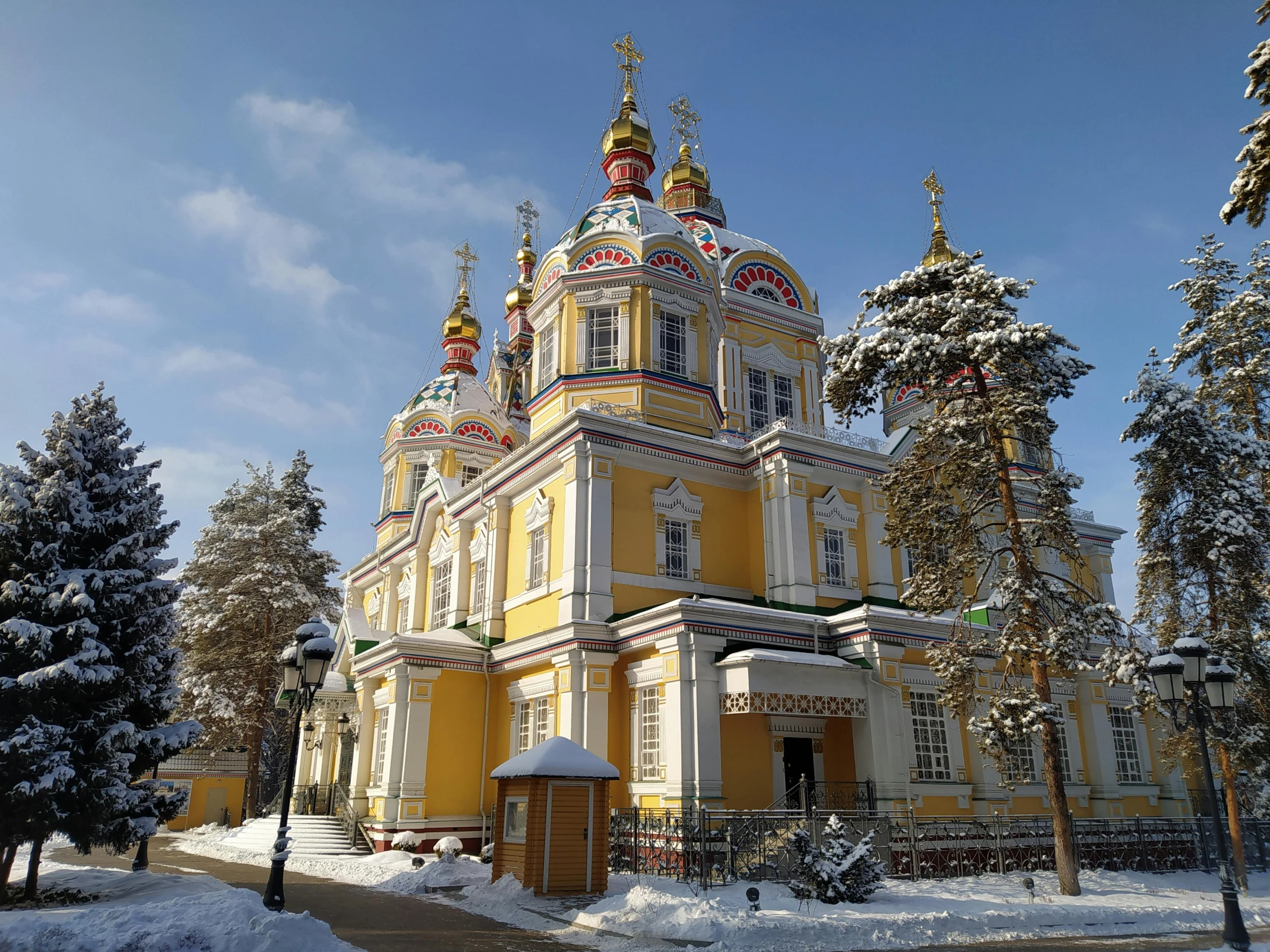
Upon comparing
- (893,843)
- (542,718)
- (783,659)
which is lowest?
(893,843)

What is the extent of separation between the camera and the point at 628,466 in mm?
20281

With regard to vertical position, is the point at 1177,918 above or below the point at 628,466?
below

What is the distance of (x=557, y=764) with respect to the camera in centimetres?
1276

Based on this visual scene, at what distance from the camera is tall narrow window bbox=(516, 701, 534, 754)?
19797mm

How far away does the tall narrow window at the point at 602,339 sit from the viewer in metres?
22.4

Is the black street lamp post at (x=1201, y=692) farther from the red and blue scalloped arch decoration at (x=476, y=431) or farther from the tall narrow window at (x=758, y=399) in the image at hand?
the red and blue scalloped arch decoration at (x=476, y=431)

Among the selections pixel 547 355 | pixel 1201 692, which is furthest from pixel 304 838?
pixel 1201 692

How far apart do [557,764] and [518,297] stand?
95.5 feet

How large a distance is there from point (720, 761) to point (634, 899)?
5.69 m

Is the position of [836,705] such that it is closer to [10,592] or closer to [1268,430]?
[1268,430]

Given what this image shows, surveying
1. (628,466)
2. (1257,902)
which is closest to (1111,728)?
(1257,902)

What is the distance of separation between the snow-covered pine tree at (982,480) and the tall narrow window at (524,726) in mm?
8920

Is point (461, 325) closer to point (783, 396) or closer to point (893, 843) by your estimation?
point (783, 396)


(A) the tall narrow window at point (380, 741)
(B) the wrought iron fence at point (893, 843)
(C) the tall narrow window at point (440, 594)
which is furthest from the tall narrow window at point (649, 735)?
(C) the tall narrow window at point (440, 594)
